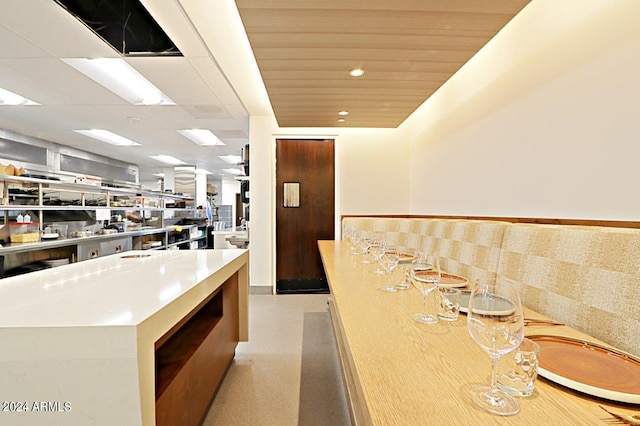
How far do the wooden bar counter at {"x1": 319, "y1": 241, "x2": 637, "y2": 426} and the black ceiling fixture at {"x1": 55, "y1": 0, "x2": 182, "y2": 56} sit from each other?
255 centimetres

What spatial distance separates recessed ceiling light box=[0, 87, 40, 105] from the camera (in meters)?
3.54

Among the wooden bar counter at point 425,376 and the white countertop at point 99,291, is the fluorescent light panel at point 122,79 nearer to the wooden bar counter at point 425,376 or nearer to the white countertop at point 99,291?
the white countertop at point 99,291

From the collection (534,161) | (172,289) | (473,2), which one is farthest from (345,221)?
(172,289)

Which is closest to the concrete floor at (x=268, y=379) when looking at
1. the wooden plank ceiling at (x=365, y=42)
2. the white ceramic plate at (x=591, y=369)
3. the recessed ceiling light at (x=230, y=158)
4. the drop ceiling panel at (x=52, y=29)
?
the white ceramic plate at (x=591, y=369)

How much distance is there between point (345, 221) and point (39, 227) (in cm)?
343

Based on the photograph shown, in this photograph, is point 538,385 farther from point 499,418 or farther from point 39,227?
point 39,227

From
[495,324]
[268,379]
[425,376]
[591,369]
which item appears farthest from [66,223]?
[591,369]

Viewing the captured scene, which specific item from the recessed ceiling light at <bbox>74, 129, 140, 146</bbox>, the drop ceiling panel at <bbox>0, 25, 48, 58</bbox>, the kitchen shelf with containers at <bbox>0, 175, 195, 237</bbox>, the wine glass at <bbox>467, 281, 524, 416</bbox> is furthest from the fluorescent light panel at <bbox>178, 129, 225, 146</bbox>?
the wine glass at <bbox>467, 281, 524, 416</bbox>

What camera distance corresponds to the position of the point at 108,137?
219 inches

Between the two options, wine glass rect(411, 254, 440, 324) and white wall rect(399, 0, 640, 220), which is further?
white wall rect(399, 0, 640, 220)

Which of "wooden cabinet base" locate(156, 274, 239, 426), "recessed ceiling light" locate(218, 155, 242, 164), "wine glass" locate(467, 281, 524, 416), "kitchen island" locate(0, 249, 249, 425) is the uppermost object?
"recessed ceiling light" locate(218, 155, 242, 164)

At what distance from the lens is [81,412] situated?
0.84 metres

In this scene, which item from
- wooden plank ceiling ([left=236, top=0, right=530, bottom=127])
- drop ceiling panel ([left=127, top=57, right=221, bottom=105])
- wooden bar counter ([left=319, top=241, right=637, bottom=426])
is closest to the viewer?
wooden bar counter ([left=319, top=241, right=637, bottom=426])

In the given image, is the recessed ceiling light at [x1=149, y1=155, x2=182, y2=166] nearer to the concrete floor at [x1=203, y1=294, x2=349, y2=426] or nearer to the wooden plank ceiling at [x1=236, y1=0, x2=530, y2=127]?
the wooden plank ceiling at [x1=236, y1=0, x2=530, y2=127]
